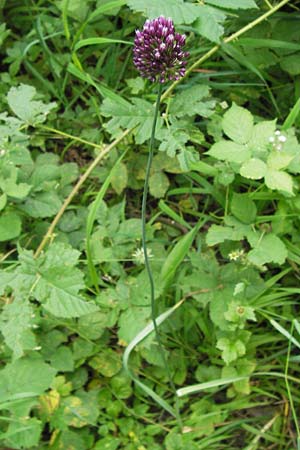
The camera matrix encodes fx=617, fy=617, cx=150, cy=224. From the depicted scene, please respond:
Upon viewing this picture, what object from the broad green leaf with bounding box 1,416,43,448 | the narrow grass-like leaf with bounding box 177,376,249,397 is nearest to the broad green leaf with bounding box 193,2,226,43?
the narrow grass-like leaf with bounding box 177,376,249,397

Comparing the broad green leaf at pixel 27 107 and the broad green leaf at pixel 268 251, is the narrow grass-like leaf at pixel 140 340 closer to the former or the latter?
the broad green leaf at pixel 268 251

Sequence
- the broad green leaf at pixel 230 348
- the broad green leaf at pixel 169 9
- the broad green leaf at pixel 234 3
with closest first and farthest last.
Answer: the broad green leaf at pixel 169 9
the broad green leaf at pixel 234 3
the broad green leaf at pixel 230 348

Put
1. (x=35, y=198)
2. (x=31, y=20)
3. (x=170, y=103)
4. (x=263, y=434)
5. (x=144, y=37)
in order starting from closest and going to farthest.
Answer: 1. (x=144, y=37)
2. (x=170, y=103)
3. (x=263, y=434)
4. (x=35, y=198)
5. (x=31, y=20)

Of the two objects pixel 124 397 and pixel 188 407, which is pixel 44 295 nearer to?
pixel 124 397

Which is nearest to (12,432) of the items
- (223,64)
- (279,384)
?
(279,384)

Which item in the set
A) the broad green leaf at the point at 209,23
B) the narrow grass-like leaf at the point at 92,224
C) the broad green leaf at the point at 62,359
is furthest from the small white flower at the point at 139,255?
the broad green leaf at the point at 209,23

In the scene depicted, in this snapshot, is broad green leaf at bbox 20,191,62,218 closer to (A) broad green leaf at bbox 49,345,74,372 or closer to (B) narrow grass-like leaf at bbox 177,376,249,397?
(A) broad green leaf at bbox 49,345,74,372

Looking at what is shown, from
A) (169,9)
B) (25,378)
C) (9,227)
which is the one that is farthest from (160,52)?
(25,378)
